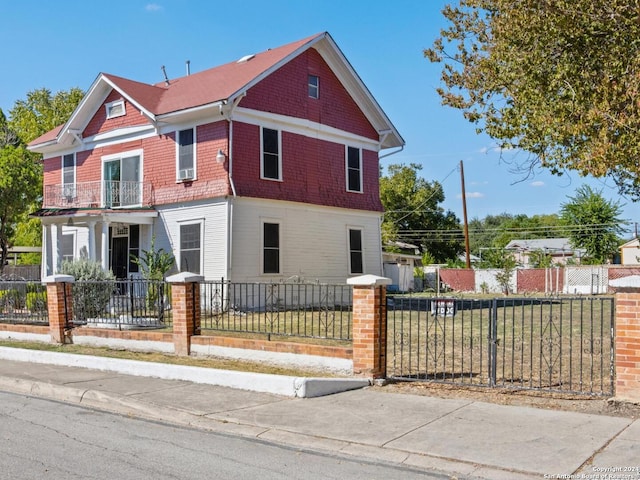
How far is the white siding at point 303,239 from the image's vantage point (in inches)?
786

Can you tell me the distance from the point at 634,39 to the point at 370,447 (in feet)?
32.6

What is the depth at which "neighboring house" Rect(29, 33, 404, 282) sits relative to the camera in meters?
20.0

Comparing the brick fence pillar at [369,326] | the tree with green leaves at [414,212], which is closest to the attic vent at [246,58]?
the brick fence pillar at [369,326]

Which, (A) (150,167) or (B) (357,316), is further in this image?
(A) (150,167)

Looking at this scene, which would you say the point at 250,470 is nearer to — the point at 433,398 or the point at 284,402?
the point at 284,402

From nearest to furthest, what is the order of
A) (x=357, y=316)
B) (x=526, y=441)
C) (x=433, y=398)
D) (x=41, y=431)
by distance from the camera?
1. (x=526, y=441)
2. (x=41, y=431)
3. (x=433, y=398)
4. (x=357, y=316)

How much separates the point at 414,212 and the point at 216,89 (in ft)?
123

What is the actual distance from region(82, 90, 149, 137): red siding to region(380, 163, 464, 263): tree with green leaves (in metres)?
33.3

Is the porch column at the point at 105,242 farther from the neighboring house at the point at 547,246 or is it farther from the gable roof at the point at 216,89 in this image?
the neighboring house at the point at 547,246

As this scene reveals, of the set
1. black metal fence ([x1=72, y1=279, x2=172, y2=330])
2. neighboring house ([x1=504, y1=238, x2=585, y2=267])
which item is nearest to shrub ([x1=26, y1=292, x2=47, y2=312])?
black metal fence ([x1=72, y1=279, x2=172, y2=330])

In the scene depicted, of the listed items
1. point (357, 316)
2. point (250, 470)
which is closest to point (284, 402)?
point (357, 316)

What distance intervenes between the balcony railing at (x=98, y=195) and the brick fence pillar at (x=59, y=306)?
765 cm

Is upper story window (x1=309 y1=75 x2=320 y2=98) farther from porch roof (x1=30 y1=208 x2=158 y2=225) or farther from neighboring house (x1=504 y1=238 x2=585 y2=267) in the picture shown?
neighboring house (x1=504 y1=238 x2=585 y2=267)

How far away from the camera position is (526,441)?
6.61 metres
